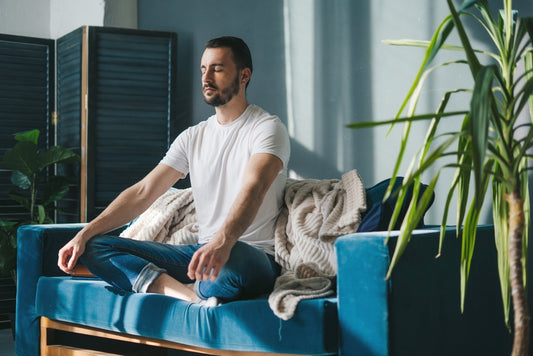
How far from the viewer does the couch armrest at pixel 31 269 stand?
9.21 ft

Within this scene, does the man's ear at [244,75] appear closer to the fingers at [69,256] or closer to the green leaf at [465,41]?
the fingers at [69,256]

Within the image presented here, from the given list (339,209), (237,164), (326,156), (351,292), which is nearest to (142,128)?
(326,156)

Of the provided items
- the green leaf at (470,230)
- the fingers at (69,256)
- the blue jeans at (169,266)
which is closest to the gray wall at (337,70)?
the blue jeans at (169,266)

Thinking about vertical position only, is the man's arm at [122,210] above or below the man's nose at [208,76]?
below

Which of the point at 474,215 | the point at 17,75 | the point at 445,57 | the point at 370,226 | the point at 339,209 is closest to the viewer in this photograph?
the point at 474,215

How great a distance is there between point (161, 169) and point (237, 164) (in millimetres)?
355

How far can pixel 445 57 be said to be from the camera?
2693mm

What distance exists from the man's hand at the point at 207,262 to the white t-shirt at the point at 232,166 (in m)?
0.46

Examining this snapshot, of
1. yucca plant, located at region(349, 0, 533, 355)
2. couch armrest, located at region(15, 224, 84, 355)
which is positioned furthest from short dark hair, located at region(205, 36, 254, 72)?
yucca plant, located at region(349, 0, 533, 355)

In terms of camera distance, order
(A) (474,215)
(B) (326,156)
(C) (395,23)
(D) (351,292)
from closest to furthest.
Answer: (A) (474,215), (D) (351,292), (C) (395,23), (B) (326,156)

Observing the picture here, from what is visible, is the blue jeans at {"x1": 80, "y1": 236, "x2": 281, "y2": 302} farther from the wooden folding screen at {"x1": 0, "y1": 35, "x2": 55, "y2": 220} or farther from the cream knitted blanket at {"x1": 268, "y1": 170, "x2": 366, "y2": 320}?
the wooden folding screen at {"x1": 0, "y1": 35, "x2": 55, "y2": 220}

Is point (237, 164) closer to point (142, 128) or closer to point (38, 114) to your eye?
point (142, 128)

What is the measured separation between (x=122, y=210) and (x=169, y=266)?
32cm

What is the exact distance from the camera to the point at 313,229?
244 centimetres
